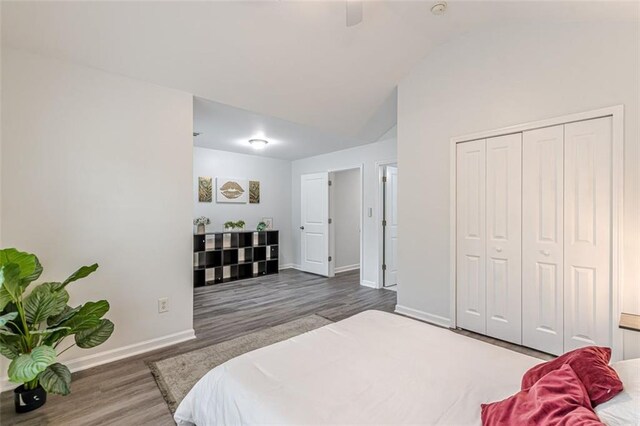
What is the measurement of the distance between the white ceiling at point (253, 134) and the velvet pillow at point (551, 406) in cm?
337

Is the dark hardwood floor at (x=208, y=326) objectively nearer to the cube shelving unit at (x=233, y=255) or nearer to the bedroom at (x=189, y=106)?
the bedroom at (x=189, y=106)

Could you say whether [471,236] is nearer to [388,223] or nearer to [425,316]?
[425,316]

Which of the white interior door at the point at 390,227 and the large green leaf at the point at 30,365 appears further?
the white interior door at the point at 390,227

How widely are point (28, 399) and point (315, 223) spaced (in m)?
4.69

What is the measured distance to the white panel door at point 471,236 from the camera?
3.01m

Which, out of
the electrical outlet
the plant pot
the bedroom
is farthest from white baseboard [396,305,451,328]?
the plant pot

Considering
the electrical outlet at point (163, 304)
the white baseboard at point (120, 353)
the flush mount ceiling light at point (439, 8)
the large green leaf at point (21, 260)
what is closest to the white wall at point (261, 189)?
the electrical outlet at point (163, 304)

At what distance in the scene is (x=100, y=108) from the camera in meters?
2.52

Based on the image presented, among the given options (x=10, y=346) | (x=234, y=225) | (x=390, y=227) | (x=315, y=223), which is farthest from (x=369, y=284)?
(x=10, y=346)

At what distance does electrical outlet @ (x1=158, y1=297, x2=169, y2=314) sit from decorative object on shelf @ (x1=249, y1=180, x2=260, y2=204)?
11.2 feet

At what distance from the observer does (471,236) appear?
308 centimetres

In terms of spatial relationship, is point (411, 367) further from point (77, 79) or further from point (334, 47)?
point (77, 79)

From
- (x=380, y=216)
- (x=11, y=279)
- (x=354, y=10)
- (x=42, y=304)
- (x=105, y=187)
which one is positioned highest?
(x=354, y=10)

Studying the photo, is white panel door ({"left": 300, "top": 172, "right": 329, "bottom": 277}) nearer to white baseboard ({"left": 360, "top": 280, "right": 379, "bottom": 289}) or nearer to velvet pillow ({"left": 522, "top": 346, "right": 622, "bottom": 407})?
white baseboard ({"left": 360, "top": 280, "right": 379, "bottom": 289})
